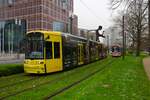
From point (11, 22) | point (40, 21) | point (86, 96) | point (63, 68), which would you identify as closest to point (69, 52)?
point (63, 68)

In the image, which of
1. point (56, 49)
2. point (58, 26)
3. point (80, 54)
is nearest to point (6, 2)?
point (58, 26)

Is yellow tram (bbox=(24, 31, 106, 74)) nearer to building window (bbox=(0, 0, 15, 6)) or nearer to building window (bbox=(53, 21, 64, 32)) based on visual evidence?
building window (bbox=(53, 21, 64, 32))

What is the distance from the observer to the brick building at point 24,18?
87.8m

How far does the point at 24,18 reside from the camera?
9131 centimetres

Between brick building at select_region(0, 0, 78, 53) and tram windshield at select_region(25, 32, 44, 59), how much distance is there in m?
65.1

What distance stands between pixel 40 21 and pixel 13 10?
10988 millimetres

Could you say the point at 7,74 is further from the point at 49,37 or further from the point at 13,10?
the point at 13,10

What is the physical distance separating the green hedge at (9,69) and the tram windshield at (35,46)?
1352 millimetres

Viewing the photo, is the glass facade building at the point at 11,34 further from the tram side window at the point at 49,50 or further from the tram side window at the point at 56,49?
the tram side window at the point at 49,50

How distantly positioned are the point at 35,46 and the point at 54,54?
163 cm

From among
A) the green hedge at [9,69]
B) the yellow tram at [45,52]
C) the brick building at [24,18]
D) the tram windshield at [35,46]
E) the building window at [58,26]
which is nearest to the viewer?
the green hedge at [9,69]

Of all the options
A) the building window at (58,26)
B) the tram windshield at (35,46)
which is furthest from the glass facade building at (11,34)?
the tram windshield at (35,46)

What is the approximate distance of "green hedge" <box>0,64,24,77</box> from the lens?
20.1 meters

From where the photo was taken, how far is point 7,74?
67.1ft
